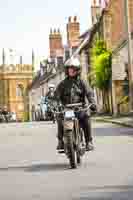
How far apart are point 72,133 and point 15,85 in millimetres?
119945

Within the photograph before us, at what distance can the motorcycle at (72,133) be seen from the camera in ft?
38.9

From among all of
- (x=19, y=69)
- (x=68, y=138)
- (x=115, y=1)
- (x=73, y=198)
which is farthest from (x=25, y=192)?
(x=19, y=69)

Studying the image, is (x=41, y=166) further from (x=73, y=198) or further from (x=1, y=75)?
(x=1, y=75)

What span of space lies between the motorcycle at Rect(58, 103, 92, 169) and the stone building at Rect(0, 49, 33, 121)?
115306mm

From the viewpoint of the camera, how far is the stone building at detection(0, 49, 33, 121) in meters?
129

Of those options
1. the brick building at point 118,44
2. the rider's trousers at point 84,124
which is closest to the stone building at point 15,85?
the brick building at point 118,44

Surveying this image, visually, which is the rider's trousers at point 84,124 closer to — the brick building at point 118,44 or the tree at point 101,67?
the brick building at point 118,44

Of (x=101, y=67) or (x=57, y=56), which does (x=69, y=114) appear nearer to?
(x=101, y=67)

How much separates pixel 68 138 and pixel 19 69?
119640 mm

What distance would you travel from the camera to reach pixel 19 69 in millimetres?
130875

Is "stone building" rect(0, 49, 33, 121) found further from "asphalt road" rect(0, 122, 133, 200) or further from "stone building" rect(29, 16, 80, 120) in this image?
"asphalt road" rect(0, 122, 133, 200)

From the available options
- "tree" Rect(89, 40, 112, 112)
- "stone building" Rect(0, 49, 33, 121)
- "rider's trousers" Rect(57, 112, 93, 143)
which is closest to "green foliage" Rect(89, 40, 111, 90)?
"tree" Rect(89, 40, 112, 112)

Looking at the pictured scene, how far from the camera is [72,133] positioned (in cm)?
1195

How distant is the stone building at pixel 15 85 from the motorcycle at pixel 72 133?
378 ft
